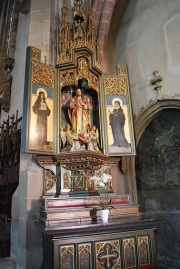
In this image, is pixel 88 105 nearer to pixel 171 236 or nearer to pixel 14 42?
pixel 171 236

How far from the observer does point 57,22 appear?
23.7 ft

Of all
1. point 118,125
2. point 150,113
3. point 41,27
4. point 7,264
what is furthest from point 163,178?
point 41,27

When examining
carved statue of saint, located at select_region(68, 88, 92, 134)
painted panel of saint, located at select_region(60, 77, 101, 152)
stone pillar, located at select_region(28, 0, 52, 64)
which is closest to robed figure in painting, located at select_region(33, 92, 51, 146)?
painted panel of saint, located at select_region(60, 77, 101, 152)

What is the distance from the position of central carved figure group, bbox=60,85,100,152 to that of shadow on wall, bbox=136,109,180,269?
226cm

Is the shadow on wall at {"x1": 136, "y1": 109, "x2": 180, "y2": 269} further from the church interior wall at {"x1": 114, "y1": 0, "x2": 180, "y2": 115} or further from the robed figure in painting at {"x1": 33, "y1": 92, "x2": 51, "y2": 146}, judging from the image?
the robed figure in painting at {"x1": 33, "y1": 92, "x2": 51, "y2": 146}

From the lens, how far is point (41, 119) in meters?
5.33

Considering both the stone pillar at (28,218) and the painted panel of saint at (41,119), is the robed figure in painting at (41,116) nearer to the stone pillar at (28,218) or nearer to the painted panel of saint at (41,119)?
the painted panel of saint at (41,119)

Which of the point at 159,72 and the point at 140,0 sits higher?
the point at 140,0

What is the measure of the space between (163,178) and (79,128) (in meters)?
3.05

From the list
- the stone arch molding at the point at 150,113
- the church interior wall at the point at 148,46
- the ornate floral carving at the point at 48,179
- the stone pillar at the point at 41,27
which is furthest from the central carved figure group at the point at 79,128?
the church interior wall at the point at 148,46

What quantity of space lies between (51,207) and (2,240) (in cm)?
323

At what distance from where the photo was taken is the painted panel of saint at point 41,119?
5.11m

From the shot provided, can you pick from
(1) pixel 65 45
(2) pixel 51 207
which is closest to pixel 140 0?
(1) pixel 65 45

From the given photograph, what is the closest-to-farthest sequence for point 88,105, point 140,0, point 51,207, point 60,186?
1. point 51,207
2. point 60,186
3. point 88,105
4. point 140,0
